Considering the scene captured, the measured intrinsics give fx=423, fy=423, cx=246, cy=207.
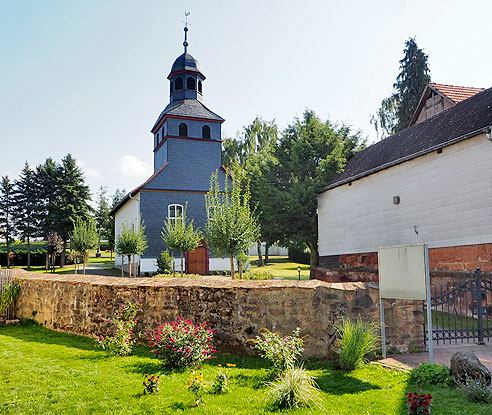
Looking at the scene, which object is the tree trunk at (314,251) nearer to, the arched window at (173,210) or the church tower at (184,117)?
the arched window at (173,210)

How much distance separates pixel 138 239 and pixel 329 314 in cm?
1674

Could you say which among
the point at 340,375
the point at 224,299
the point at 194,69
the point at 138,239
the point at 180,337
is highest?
the point at 194,69

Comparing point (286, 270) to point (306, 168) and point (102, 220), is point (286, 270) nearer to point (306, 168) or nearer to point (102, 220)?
point (306, 168)

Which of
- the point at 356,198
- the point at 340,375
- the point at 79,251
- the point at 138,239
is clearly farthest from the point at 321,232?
the point at 340,375

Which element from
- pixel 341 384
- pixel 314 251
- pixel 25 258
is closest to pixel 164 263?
pixel 314 251

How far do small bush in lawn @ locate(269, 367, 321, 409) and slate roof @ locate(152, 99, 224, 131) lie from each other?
24.2 m

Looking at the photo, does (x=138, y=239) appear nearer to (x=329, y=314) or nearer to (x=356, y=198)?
(x=356, y=198)

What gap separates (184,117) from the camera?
92.2ft

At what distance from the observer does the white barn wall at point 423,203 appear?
13.0 meters

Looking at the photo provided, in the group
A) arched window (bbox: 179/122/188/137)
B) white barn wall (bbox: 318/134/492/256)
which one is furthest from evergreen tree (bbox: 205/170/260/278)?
arched window (bbox: 179/122/188/137)

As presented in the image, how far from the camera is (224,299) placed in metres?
8.16

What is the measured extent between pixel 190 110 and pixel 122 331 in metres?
22.5

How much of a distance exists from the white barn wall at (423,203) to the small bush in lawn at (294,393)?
928 centimetres

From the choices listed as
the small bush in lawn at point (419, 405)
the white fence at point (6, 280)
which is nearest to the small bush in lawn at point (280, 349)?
the small bush in lawn at point (419, 405)
